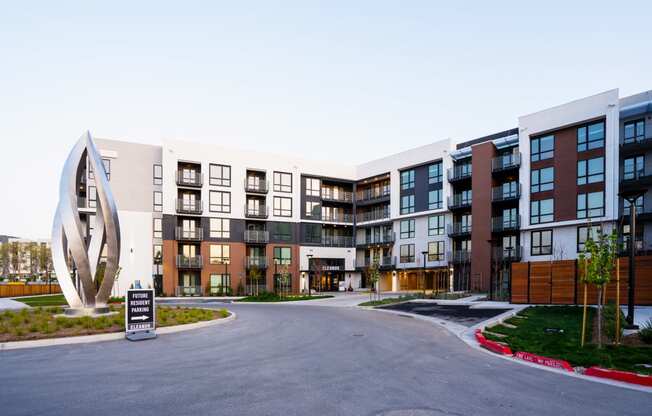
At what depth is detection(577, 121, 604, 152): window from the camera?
30.7 metres

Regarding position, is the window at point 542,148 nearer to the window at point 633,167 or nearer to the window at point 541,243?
the window at point 633,167

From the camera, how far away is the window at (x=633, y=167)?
100 ft

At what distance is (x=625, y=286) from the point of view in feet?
65.9

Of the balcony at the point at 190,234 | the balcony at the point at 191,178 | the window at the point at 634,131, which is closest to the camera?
the window at the point at 634,131

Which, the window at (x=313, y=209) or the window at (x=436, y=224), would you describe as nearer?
the window at (x=436, y=224)

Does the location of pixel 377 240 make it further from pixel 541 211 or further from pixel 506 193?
pixel 541 211

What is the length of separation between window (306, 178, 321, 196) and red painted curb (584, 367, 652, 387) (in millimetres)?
40637

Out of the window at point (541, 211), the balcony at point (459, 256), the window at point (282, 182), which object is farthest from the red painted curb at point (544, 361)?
the window at point (282, 182)

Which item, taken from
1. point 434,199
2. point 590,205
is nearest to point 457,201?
point 434,199

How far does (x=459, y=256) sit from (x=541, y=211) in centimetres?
852

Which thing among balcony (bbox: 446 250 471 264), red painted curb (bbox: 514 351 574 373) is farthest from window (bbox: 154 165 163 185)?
red painted curb (bbox: 514 351 574 373)

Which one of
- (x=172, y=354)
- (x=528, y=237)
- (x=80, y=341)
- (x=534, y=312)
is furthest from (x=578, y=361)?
(x=528, y=237)

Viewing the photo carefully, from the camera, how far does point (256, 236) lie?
141 ft

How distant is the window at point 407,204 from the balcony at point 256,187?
50.0 feet
